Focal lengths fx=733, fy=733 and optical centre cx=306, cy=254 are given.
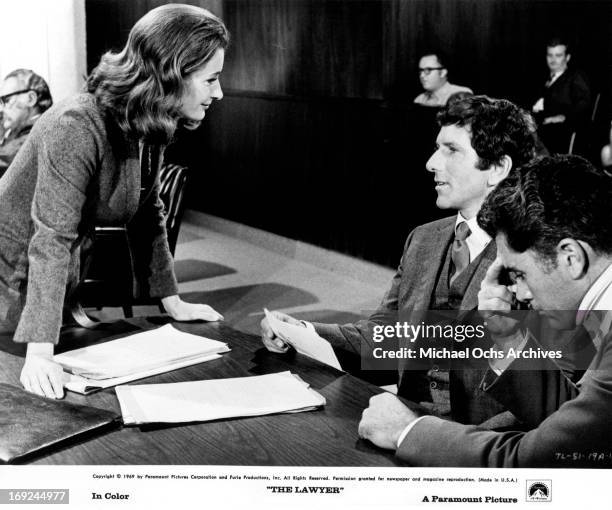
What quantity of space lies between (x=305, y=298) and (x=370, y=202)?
0.94 meters

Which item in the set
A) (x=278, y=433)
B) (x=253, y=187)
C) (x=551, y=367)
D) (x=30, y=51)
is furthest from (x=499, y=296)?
(x=253, y=187)

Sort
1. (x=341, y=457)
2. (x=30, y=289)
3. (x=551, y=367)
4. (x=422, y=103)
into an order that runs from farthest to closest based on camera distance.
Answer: (x=422, y=103) < (x=30, y=289) < (x=551, y=367) < (x=341, y=457)

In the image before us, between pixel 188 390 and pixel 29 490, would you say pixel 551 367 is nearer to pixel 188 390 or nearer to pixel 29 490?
pixel 188 390

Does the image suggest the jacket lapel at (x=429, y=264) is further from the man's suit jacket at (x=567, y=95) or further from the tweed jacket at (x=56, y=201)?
the man's suit jacket at (x=567, y=95)

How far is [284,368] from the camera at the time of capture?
62.5 inches

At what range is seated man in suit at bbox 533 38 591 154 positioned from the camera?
3.23m

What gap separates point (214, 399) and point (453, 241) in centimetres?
82

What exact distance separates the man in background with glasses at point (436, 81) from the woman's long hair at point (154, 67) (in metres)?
2.40

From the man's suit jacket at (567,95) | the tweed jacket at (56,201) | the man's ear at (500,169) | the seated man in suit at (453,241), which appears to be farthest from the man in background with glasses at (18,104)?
the man's suit jacket at (567,95)

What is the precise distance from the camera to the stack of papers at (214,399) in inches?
52.3

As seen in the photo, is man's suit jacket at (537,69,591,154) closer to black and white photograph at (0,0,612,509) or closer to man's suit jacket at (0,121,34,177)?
black and white photograph at (0,0,612,509)

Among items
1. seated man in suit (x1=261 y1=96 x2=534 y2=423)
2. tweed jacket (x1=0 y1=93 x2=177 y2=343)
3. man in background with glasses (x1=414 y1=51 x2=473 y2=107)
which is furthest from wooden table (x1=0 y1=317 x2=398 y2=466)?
man in background with glasses (x1=414 y1=51 x2=473 y2=107)

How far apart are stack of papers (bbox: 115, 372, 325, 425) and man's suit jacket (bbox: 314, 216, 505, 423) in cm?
32

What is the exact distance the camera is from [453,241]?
1.91 meters
